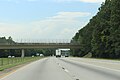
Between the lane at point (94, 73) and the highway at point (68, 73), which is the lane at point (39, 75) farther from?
the lane at point (94, 73)

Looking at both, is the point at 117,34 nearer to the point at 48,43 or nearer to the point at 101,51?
the point at 101,51

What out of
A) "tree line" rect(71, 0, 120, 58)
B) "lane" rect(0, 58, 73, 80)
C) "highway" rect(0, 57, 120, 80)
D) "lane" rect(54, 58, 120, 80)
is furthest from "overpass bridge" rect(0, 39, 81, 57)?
"lane" rect(54, 58, 120, 80)

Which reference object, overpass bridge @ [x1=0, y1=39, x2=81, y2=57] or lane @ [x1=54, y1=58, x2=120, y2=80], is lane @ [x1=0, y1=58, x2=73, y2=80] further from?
overpass bridge @ [x1=0, y1=39, x2=81, y2=57]

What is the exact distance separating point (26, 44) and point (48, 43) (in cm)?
865

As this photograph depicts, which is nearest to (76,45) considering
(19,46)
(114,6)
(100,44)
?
(19,46)

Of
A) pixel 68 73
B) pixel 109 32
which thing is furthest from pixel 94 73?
pixel 109 32

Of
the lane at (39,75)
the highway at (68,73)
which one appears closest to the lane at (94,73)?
the highway at (68,73)

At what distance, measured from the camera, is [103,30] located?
104m

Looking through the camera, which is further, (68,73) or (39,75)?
(68,73)

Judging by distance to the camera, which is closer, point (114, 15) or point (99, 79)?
point (99, 79)

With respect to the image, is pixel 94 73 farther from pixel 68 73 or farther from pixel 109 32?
pixel 109 32

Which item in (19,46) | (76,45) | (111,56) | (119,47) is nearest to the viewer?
(119,47)

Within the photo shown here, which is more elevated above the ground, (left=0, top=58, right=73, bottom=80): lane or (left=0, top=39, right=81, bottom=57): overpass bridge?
(left=0, top=39, right=81, bottom=57): overpass bridge

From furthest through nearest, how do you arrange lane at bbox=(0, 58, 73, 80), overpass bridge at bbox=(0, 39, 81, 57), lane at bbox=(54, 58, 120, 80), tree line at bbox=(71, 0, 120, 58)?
1. overpass bridge at bbox=(0, 39, 81, 57)
2. tree line at bbox=(71, 0, 120, 58)
3. lane at bbox=(0, 58, 73, 80)
4. lane at bbox=(54, 58, 120, 80)
